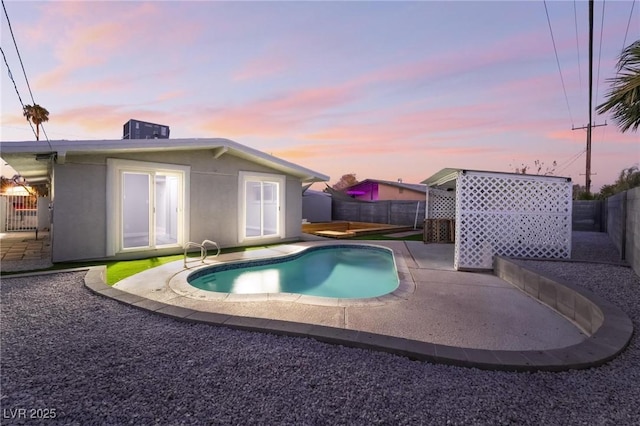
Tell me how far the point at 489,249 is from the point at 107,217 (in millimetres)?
9856

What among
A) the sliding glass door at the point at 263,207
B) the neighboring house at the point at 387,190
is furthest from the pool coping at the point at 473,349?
the neighboring house at the point at 387,190

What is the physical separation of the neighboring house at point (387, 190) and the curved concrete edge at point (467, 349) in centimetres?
2305

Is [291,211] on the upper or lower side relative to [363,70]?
lower

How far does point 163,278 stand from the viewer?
5816 millimetres

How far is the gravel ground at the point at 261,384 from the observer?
77.5 inches

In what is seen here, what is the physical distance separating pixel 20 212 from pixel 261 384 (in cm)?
1933

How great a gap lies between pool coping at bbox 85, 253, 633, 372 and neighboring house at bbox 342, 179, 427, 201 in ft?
74.5

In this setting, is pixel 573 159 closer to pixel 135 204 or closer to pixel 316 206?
pixel 316 206

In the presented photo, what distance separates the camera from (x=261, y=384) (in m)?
2.31

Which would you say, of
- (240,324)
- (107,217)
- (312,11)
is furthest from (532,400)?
(312,11)

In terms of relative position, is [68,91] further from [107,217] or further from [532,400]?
[532,400]

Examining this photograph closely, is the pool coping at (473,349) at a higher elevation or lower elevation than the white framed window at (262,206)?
lower

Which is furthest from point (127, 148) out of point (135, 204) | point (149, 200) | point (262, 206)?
point (135, 204)

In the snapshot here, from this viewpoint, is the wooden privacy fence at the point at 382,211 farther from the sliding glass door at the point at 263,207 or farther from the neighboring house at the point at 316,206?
the sliding glass door at the point at 263,207
